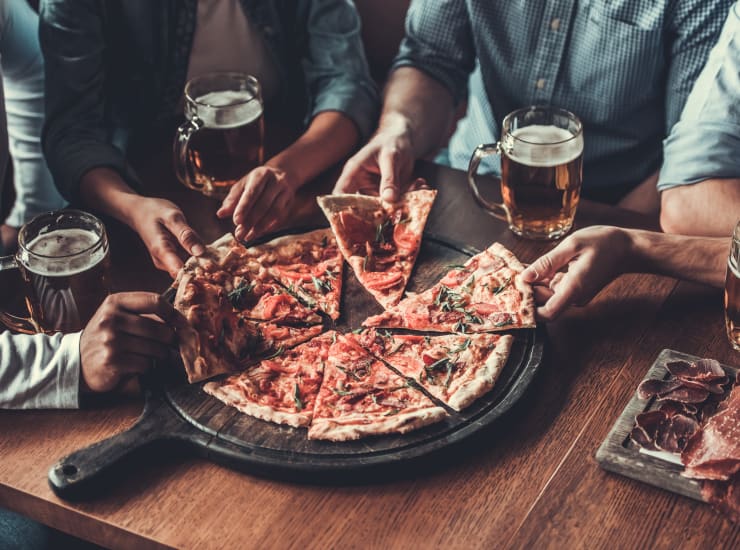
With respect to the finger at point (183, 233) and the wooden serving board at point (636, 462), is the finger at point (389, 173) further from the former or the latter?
the wooden serving board at point (636, 462)

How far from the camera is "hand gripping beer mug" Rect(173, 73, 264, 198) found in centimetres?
258

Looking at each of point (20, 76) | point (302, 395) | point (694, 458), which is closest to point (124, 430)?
point (302, 395)

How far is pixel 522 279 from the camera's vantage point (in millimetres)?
2213

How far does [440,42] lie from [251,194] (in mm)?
1147

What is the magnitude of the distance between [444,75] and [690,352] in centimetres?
160

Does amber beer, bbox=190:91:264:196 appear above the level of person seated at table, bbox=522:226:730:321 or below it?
above

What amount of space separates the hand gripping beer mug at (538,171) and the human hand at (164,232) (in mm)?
828

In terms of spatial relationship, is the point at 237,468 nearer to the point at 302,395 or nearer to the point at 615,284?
the point at 302,395

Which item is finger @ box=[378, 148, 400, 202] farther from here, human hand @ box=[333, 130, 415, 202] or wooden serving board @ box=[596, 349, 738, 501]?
wooden serving board @ box=[596, 349, 738, 501]

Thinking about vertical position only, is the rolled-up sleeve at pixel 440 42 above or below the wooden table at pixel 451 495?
above

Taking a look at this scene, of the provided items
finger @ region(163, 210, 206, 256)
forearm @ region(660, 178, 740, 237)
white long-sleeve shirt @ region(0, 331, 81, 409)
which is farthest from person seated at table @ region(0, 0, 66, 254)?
forearm @ region(660, 178, 740, 237)

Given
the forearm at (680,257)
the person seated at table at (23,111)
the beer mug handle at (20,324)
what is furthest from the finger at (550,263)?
the person seated at table at (23,111)

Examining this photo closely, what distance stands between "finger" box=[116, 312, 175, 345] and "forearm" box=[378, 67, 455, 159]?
3.79 ft

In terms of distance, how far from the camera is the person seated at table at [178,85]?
8.32ft
